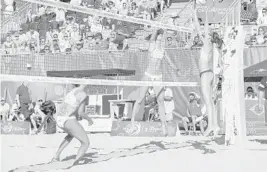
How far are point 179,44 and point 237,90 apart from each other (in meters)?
5.44

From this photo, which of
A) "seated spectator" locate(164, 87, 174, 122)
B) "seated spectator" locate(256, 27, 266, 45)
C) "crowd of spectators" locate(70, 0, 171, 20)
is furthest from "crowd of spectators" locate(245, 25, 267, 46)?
"crowd of spectators" locate(70, 0, 171, 20)

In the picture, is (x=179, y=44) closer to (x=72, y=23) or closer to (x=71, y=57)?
(x=71, y=57)

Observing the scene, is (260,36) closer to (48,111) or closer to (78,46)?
(78,46)

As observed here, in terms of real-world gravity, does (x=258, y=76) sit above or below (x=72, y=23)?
below

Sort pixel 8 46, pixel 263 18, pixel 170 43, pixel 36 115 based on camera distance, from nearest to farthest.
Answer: pixel 36 115, pixel 170 43, pixel 263 18, pixel 8 46

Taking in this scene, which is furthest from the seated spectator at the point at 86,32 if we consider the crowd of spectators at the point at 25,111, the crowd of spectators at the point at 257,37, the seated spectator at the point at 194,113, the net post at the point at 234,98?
the net post at the point at 234,98

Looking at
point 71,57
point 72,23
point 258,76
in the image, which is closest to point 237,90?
point 258,76

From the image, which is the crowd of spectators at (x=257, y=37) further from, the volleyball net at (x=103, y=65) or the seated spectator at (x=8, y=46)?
the seated spectator at (x=8, y=46)

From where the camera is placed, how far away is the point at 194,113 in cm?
1203

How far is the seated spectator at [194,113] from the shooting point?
1173 centimetres

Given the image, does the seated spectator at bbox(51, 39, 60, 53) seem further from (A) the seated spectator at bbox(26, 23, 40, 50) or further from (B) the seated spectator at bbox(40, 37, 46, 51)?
(A) the seated spectator at bbox(26, 23, 40, 50)

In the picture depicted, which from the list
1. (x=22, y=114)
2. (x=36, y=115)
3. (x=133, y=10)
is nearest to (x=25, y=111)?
(x=22, y=114)

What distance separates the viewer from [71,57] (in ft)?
44.0

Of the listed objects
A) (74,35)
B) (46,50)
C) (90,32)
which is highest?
(90,32)
